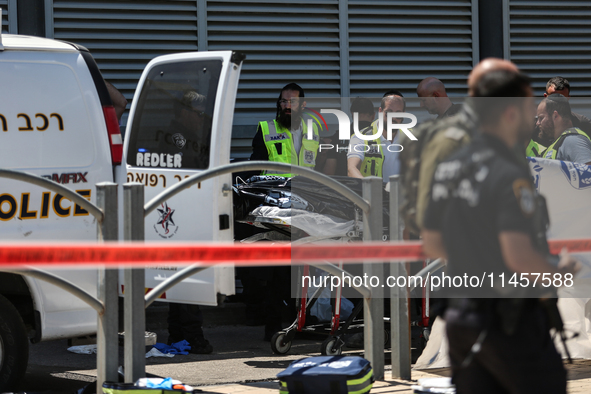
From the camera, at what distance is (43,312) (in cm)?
501

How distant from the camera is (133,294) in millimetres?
4293

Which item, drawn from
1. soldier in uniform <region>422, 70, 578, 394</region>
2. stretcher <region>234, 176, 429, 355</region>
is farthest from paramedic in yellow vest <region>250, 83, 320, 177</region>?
soldier in uniform <region>422, 70, 578, 394</region>

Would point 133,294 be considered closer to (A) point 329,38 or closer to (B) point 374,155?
(B) point 374,155

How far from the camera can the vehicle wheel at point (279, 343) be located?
652 cm

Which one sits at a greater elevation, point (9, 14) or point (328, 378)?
point (9, 14)

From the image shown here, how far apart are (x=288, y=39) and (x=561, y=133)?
14.4ft

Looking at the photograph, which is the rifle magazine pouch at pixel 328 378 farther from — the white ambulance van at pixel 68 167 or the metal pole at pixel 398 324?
the white ambulance van at pixel 68 167

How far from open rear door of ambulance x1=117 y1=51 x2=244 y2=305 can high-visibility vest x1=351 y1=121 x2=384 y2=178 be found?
3.88 ft

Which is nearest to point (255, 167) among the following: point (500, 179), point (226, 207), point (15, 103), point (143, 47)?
point (226, 207)

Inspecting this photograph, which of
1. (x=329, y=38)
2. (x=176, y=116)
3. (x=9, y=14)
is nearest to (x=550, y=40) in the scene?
(x=329, y=38)

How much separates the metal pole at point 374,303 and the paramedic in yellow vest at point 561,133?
6.20 feet

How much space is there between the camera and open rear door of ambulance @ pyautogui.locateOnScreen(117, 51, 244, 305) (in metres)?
5.72

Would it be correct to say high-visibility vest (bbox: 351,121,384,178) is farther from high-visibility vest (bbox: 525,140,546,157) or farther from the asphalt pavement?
the asphalt pavement

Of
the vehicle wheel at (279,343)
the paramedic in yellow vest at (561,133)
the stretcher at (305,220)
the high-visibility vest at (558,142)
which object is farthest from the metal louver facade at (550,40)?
the vehicle wheel at (279,343)
